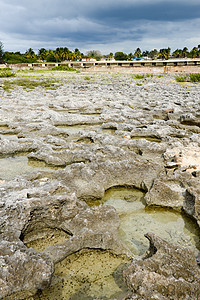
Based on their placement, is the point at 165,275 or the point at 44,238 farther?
the point at 44,238

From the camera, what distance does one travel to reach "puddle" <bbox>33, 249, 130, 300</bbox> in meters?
2.29

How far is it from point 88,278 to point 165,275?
0.76 m

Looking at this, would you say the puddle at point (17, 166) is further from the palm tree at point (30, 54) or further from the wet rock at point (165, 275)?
the palm tree at point (30, 54)

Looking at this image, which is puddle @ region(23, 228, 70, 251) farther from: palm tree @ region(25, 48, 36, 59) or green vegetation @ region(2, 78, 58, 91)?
palm tree @ region(25, 48, 36, 59)

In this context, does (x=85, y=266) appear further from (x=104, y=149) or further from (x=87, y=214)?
(x=104, y=149)

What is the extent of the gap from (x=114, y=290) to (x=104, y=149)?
3370 millimetres

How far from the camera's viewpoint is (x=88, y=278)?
8.13 ft

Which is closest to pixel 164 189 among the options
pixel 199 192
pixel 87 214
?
pixel 199 192

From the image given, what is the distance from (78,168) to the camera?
4.34 metres

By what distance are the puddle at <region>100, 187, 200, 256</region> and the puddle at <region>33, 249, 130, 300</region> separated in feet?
1.26

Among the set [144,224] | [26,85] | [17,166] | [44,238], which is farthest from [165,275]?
[26,85]

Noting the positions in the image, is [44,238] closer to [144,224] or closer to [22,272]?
[22,272]

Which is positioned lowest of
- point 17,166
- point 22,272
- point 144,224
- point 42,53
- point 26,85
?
point 144,224

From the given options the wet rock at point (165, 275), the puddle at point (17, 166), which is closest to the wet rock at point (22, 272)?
the wet rock at point (165, 275)
